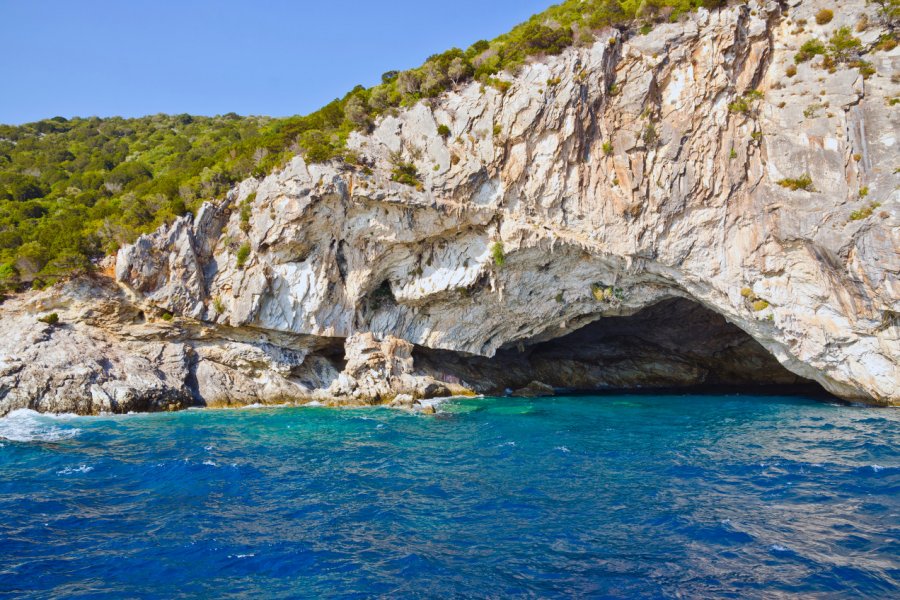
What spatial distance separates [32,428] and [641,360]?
3661 cm

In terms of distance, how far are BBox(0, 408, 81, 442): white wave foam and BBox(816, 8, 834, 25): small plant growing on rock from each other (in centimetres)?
3925

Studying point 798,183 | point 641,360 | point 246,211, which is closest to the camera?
point 798,183

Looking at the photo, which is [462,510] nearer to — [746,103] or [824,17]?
[746,103]

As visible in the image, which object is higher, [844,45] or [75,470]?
[844,45]

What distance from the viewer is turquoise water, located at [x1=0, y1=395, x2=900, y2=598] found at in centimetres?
959

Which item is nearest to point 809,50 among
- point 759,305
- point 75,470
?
point 759,305

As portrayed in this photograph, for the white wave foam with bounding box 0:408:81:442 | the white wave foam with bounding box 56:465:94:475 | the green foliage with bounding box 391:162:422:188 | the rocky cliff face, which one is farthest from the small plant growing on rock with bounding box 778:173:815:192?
the white wave foam with bounding box 0:408:81:442

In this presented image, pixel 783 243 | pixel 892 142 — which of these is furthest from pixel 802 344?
pixel 892 142

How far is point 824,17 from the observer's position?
82.5ft

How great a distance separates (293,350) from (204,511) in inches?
748

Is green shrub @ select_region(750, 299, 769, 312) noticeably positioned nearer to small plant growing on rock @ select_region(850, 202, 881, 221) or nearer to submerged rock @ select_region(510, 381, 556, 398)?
small plant growing on rock @ select_region(850, 202, 881, 221)

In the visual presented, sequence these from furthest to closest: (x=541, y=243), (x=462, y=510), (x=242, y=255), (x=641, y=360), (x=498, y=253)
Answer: (x=641, y=360) < (x=242, y=255) < (x=498, y=253) < (x=541, y=243) < (x=462, y=510)

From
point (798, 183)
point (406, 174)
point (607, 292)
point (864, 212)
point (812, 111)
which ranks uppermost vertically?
point (812, 111)

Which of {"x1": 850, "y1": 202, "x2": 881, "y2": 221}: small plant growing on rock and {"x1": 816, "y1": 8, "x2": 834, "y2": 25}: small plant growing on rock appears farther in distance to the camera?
{"x1": 816, "y1": 8, "x2": 834, "y2": 25}: small plant growing on rock
